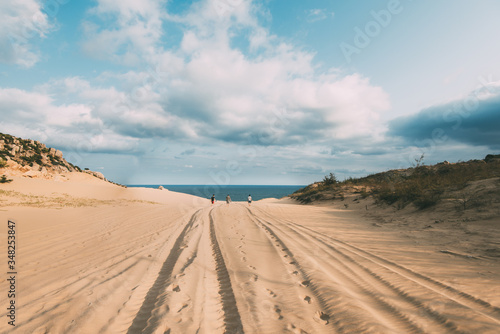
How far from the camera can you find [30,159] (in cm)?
3431

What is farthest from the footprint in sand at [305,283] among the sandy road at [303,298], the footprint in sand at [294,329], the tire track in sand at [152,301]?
the tire track in sand at [152,301]

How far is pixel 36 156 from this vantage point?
3647 cm

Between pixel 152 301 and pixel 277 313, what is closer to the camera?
pixel 277 313

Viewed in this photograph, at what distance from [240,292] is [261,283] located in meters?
0.53

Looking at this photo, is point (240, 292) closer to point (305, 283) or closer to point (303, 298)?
point (303, 298)

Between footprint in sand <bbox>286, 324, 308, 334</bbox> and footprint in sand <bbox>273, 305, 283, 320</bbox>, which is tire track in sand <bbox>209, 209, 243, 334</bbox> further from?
footprint in sand <bbox>286, 324, 308, 334</bbox>

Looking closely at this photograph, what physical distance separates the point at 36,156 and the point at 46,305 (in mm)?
46725

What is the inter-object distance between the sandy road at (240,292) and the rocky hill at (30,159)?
97.7ft

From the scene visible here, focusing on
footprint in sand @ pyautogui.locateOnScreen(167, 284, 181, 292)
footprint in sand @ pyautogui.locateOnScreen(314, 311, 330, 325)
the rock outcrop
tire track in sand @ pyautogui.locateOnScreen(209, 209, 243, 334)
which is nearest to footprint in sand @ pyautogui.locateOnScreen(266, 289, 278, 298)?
tire track in sand @ pyautogui.locateOnScreen(209, 209, 243, 334)

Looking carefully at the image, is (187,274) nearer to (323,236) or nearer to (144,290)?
(144,290)

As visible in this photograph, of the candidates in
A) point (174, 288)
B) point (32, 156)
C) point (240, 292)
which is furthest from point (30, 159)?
point (240, 292)

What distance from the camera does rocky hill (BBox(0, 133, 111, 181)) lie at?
88.5ft

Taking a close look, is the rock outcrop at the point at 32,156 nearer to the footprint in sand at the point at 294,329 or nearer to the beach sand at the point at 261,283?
the beach sand at the point at 261,283

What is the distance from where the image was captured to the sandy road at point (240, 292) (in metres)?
2.88
